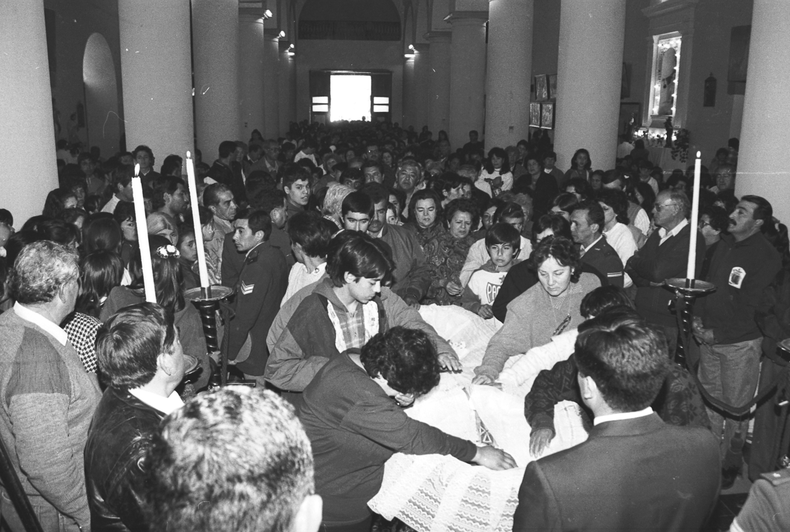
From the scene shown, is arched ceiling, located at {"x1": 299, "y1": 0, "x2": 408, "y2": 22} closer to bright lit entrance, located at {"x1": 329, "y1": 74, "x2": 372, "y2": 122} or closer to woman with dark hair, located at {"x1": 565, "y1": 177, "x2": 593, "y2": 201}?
bright lit entrance, located at {"x1": 329, "y1": 74, "x2": 372, "y2": 122}

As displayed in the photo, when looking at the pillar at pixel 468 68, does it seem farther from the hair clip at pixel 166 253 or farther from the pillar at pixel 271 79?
the hair clip at pixel 166 253

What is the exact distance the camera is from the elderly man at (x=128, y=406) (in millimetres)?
2256

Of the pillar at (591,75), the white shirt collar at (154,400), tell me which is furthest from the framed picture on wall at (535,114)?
the white shirt collar at (154,400)

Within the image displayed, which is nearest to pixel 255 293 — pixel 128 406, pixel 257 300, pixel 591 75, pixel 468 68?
pixel 257 300

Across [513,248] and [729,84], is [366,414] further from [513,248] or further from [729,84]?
[729,84]

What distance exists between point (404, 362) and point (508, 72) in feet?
46.3

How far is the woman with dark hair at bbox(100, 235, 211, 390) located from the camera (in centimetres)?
388

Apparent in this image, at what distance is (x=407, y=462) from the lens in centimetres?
309

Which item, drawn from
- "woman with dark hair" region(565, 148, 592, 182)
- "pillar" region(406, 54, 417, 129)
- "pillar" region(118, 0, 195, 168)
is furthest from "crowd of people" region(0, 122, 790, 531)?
"pillar" region(406, 54, 417, 129)

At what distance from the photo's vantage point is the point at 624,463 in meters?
2.29

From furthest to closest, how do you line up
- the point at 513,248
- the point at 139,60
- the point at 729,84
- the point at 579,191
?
the point at 729,84, the point at 139,60, the point at 579,191, the point at 513,248

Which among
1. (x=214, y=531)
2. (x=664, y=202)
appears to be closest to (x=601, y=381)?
(x=214, y=531)

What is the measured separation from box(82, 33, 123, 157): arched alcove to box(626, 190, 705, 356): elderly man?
17304 mm

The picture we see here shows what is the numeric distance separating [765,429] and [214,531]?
4.64 metres
